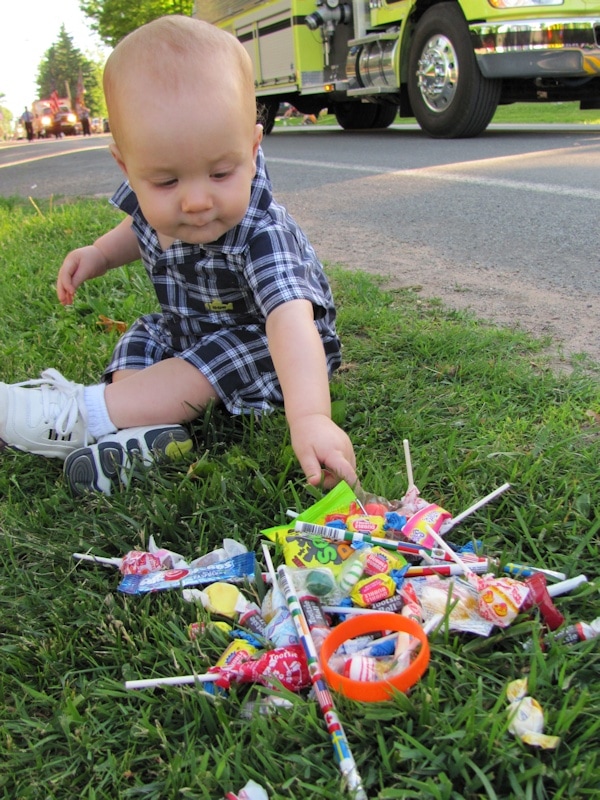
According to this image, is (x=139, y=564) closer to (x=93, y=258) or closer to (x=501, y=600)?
(x=501, y=600)

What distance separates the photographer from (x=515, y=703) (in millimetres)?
1055

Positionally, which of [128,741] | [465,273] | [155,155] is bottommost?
[128,741]

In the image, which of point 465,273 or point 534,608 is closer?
point 534,608

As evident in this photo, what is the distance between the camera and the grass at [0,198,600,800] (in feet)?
3.38

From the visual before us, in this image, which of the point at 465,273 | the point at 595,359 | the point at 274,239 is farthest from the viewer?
the point at 465,273

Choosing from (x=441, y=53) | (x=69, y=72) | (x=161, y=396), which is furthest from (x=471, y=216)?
(x=69, y=72)

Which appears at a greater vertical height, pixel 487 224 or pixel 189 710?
pixel 487 224

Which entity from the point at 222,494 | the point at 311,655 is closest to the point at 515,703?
the point at 311,655

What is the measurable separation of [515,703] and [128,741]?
1.85 ft

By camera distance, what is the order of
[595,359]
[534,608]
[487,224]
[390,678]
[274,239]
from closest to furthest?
[390,678]
[534,608]
[274,239]
[595,359]
[487,224]

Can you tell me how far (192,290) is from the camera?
2096 millimetres

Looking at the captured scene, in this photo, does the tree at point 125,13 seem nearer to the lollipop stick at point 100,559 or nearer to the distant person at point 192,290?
the distant person at point 192,290

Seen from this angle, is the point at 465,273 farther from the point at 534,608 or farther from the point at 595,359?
the point at 534,608

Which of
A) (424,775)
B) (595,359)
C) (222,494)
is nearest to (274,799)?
(424,775)
